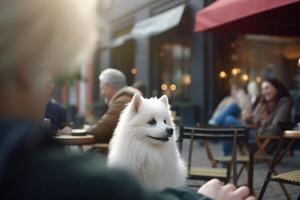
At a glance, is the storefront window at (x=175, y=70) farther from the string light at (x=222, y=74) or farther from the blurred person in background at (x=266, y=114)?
the blurred person in background at (x=266, y=114)

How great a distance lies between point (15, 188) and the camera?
694 mm

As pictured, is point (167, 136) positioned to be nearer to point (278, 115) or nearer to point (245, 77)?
point (278, 115)

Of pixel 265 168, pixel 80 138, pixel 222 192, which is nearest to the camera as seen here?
pixel 222 192

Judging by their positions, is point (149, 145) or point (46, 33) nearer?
→ point (46, 33)

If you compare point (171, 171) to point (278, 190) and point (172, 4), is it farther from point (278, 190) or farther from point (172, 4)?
point (172, 4)

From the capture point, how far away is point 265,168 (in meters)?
8.20

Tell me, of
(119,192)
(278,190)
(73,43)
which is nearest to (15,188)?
(119,192)

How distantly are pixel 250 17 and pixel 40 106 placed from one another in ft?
22.5

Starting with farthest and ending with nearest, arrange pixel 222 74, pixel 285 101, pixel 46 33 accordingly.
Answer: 1. pixel 222 74
2. pixel 285 101
3. pixel 46 33

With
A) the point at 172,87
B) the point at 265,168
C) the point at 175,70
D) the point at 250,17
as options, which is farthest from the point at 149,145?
the point at 175,70

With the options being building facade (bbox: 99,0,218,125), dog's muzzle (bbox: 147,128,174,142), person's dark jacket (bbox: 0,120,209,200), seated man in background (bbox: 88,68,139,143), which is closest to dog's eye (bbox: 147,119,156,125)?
dog's muzzle (bbox: 147,128,174,142)

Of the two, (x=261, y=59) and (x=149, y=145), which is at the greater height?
(x=261, y=59)

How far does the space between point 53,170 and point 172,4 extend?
47.4ft

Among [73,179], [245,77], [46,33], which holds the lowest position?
[73,179]
